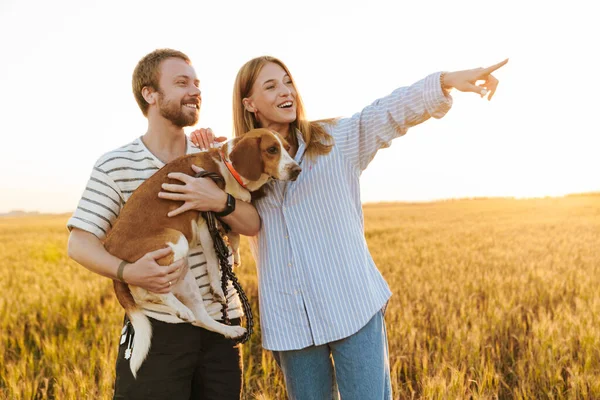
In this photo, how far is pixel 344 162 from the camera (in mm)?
2834

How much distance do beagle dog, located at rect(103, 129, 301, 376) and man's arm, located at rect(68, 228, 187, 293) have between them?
0.09m

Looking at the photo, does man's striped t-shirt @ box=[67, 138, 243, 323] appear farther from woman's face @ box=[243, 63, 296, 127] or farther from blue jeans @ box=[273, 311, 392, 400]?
woman's face @ box=[243, 63, 296, 127]

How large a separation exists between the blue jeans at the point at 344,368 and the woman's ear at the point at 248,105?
1.60 m

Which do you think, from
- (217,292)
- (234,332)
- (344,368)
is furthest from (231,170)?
(344,368)

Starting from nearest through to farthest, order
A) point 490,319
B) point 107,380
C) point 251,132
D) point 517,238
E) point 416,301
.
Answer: point 251,132 < point 107,380 < point 490,319 < point 416,301 < point 517,238

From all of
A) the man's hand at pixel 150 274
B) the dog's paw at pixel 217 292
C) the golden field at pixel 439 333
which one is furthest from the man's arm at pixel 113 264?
the golden field at pixel 439 333

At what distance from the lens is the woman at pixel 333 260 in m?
2.71

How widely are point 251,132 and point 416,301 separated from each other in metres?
4.11

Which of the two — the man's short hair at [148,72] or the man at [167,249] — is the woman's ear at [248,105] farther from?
the man's short hair at [148,72]

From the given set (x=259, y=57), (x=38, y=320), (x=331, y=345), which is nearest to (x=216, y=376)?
(x=331, y=345)

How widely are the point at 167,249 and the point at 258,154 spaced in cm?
86

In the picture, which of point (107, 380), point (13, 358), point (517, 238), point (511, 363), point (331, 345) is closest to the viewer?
point (331, 345)

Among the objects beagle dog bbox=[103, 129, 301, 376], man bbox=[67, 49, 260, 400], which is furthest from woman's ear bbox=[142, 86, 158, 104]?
beagle dog bbox=[103, 129, 301, 376]

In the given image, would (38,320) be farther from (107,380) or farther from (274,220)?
(274,220)
